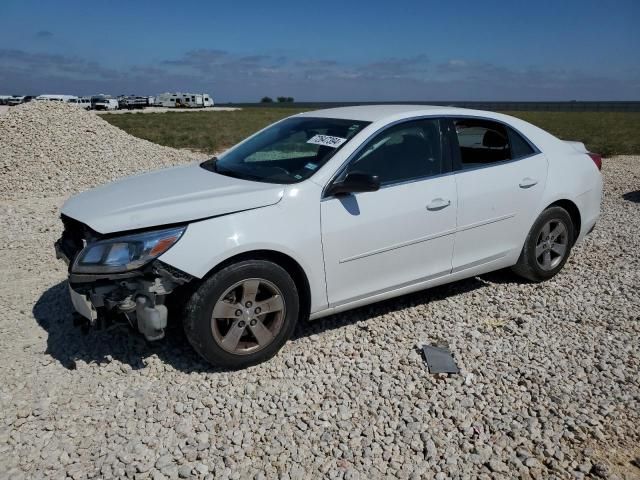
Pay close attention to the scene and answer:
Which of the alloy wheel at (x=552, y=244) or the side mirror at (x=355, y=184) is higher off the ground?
the side mirror at (x=355, y=184)

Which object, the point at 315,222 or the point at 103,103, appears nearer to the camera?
the point at 315,222

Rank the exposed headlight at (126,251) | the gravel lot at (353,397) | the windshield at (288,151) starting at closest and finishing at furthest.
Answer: the gravel lot at (353,397) < the exposed headlight at (126,251) < the windshield at (288,151)

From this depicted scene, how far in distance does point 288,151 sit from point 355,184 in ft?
3.04

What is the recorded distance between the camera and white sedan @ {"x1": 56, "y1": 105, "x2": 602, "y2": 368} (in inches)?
131

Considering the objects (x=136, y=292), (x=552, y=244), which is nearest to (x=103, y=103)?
(x=552, y=244)

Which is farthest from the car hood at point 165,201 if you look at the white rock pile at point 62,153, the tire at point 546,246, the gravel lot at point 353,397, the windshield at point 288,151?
the white rock pile at point 62,153

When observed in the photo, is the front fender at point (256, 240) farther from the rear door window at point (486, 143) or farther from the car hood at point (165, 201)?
the rear door window at point (486, 143)

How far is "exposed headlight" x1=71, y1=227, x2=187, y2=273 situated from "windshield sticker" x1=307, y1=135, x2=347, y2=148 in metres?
1.30

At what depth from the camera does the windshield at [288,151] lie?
395 centimetres

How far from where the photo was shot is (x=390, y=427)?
10.3 feet

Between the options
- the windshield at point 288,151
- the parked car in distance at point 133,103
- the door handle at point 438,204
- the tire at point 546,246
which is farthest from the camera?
the parked car in distance at point 133,103

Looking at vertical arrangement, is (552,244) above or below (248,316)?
below

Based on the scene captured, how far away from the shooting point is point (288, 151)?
14.4 feet

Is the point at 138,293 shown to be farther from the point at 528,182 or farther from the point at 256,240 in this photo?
the point at 528,182
